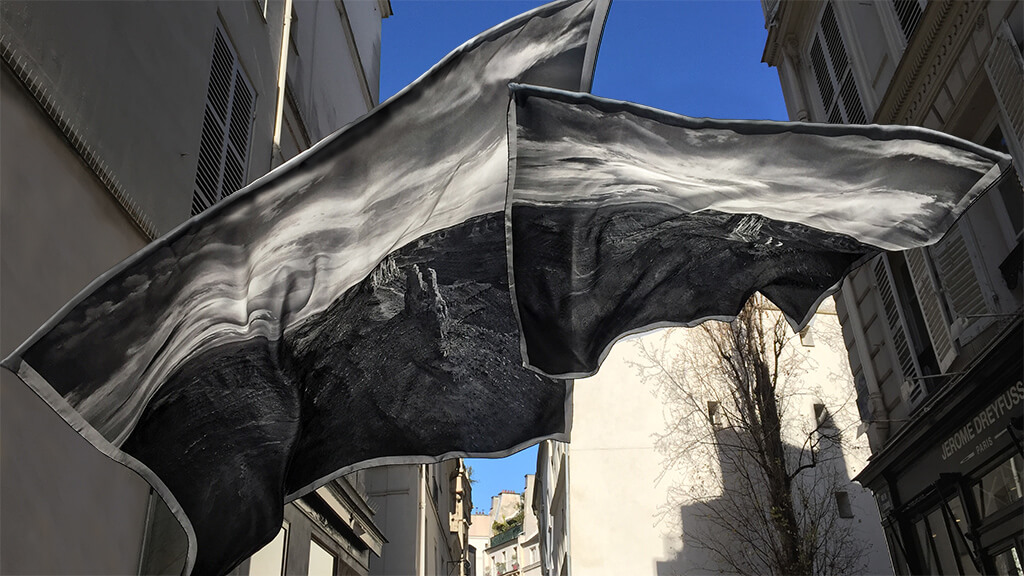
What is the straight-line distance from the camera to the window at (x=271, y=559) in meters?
7.49

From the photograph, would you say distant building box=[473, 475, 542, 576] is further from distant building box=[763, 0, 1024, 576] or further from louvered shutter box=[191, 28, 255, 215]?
louvered shutter box=[191, 28, 255, 215]

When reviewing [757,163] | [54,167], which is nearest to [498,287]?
[757,163]

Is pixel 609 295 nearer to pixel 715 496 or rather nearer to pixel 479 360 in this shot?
pixel 479 360

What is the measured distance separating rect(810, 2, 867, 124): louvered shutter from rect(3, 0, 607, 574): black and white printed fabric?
9.23m

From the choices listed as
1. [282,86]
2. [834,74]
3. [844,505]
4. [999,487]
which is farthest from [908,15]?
[844,505]

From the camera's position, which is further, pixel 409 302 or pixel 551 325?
pixel 409 302

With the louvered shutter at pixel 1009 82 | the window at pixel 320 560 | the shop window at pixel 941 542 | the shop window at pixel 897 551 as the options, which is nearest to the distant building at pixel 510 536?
the shop window at pixel 897 551

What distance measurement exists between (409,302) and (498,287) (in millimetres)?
341

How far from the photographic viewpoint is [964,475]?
342 inches

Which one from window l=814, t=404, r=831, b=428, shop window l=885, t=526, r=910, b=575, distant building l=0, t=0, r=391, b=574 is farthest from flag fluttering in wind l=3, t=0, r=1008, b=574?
window l=814, t=404, r=831, b=428

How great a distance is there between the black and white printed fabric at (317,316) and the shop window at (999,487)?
6140mm

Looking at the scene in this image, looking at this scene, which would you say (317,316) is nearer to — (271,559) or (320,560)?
(271,559)

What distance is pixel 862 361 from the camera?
1190cm

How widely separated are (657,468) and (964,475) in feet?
37.7
